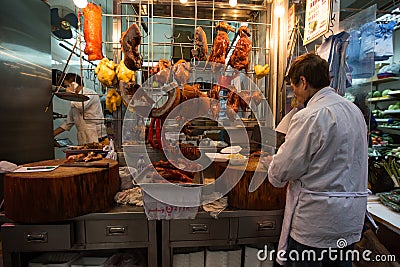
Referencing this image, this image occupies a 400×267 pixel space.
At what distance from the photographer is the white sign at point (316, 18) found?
4.92 feet

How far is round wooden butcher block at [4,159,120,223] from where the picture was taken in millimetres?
1223

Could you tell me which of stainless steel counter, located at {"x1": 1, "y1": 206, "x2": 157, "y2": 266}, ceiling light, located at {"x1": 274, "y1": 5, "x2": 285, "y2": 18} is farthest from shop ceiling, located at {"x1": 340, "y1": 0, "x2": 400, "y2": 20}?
stainless steel counter, located at {"x1": 1, "y1": 206, "x2": 157, "y2": 266}

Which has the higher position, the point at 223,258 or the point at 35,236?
the point at 35,236

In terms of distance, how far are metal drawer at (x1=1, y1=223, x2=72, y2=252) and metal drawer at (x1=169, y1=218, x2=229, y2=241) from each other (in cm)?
56

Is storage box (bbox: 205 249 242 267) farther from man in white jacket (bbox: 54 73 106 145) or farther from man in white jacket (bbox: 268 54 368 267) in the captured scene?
man in white jacket (bbox: 54 73 106 145)

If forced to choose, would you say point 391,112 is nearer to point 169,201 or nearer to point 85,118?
point 169,201

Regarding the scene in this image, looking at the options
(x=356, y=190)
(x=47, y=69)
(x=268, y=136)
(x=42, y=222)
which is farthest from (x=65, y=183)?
(x=268, y=136)

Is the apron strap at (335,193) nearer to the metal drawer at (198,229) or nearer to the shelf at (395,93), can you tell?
the metal drawer at (198,229)

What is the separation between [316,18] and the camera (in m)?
1.62

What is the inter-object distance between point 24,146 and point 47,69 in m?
0.79

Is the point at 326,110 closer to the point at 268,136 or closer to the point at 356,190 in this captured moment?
the point at 356,190

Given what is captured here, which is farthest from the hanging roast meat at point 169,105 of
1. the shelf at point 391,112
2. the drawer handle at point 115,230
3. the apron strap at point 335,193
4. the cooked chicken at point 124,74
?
the shelf at point 391,112

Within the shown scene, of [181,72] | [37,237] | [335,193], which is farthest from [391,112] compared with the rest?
[37,237]

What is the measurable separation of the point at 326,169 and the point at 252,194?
44 cm
